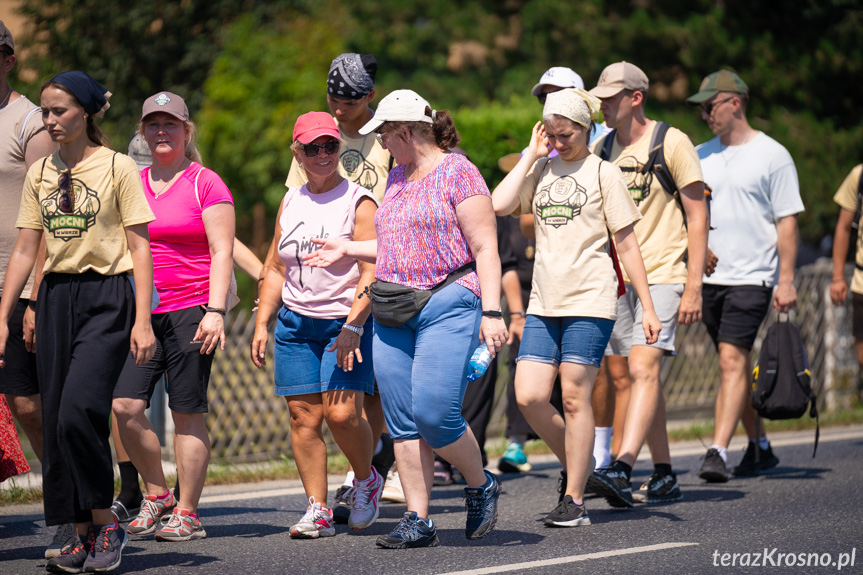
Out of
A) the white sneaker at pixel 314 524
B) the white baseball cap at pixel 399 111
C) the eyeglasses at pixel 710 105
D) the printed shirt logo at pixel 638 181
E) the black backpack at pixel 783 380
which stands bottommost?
Result: the white sneaker at pixel 314 524

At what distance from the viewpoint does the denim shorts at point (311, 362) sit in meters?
5.55

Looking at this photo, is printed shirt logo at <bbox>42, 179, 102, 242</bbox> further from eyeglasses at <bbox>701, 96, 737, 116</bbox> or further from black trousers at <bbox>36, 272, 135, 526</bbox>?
eyeglasses at <bbox>701, 96, 737, 116</bbox>

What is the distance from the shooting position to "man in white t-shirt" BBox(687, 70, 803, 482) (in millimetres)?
7488

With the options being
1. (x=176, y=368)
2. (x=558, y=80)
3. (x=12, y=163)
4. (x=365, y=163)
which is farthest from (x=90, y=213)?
(x=558, y=80)

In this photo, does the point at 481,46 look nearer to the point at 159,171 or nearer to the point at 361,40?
the point at 361,40

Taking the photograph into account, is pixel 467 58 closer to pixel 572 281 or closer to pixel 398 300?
pixel 572 281

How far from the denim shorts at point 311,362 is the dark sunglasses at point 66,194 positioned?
1255 millimetres

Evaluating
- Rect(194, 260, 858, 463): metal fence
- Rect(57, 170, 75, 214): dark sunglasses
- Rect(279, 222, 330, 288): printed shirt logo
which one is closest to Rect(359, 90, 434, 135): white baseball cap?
Rect(279, 222, 330, 288): printed shirt logo

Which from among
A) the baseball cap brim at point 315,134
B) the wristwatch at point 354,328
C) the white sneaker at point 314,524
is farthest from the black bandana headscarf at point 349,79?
the white sneaker at point 314,524

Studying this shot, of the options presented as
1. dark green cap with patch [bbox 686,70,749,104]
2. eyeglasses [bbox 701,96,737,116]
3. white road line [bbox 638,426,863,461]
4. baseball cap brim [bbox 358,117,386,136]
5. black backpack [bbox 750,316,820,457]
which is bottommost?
white road line [bbox 638,426,863,461]

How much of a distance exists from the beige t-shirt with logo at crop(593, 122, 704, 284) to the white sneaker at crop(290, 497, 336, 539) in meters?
2.14

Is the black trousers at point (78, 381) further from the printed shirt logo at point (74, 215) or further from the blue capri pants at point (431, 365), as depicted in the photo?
the blue capri pants at point (431, 365)

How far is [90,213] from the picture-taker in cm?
473

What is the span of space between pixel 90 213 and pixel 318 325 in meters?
1.28
